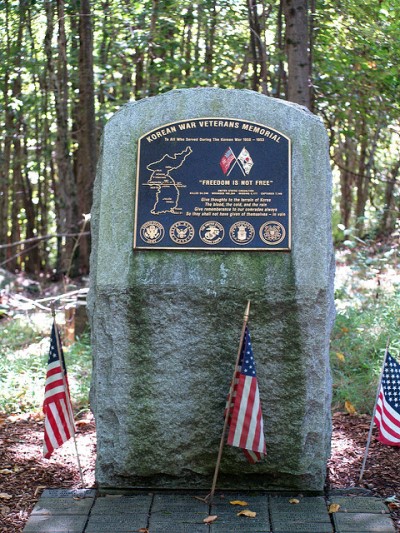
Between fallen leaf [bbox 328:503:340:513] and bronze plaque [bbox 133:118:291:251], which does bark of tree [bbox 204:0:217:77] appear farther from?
fallen leaf [bbox 328:503:340:513]

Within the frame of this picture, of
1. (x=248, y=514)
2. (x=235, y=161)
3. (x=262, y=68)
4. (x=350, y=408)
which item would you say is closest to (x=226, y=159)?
(x=235, y=161)

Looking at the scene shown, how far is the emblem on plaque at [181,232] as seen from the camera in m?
4.01

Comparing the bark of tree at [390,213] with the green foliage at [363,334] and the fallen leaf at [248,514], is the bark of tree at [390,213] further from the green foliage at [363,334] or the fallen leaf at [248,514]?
the fallen leaf at [248,514]

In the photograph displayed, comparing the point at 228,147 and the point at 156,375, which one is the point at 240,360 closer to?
the point at 156,375

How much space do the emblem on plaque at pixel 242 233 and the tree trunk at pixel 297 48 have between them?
3.38 m

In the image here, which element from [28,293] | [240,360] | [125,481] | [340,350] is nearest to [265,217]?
[240,360]

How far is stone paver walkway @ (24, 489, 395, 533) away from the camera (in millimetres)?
3697

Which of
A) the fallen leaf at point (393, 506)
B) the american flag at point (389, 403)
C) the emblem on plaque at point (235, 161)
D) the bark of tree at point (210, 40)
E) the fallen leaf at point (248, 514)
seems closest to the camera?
the fallen leaf at point (248, 514)

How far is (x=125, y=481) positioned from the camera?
413 cm

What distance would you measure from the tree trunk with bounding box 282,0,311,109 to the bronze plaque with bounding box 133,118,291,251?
10.3ft

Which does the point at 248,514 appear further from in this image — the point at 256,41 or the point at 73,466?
the point at 256,41

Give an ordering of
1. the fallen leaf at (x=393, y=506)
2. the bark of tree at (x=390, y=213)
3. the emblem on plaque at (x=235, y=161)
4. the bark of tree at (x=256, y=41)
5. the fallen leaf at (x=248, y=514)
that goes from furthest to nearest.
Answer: the bark of tree at (x=390, y=213)
the bark of tree at (x=256, y=41)
the emblem on plaque at (x=235, y=161)
the fallen leaf at (x=393, y=506)
the fallen leaf at (x=248, y=514)

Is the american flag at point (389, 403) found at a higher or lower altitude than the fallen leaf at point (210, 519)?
higher

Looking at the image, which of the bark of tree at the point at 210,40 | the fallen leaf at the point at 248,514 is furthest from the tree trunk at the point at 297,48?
the fallen leaf at the point at 248,514
